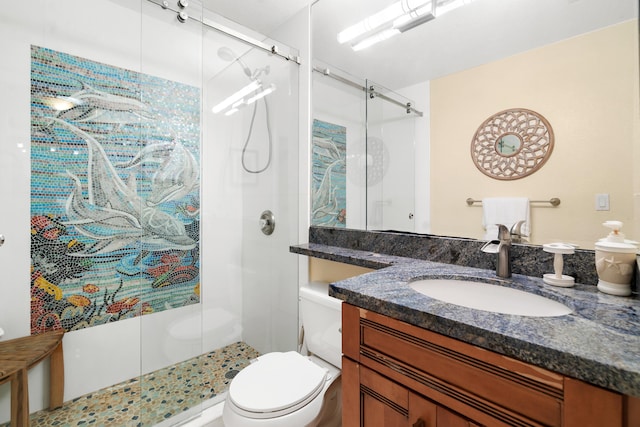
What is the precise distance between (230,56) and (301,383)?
1.97 metres

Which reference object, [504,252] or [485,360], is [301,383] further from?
[504,252]

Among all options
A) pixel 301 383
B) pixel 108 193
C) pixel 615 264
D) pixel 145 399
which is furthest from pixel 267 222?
pixel 615 264

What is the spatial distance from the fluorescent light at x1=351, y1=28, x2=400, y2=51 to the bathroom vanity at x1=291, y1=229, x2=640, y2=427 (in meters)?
1.30

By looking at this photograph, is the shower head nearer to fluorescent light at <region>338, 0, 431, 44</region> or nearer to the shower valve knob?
fluorescent light at <region>338, 0, 431, 44</region>

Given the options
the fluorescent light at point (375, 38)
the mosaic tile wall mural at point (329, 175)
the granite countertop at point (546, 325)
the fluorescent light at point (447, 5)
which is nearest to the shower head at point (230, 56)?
the mosaic tile wall mural at point (329, 175)

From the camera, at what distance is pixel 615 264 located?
0.80 meters

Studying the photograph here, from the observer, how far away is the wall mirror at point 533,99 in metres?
0.89

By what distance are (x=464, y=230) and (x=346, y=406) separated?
2.71 feet

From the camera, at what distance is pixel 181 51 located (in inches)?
71.7

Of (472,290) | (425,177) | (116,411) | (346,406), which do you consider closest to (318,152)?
(425,177)

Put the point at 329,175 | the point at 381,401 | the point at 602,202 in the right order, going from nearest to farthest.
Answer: the point at 381,401 → the point at 602,202 → the point at 329,175

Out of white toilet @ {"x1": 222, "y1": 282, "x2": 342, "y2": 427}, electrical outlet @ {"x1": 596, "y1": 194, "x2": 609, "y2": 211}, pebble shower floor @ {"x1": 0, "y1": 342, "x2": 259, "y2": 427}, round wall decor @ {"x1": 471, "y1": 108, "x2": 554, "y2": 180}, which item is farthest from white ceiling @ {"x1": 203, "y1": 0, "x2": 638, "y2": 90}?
pebble shower floor @ {"x1": 0, "y1": 342, "x2": 259, "y2": 427}

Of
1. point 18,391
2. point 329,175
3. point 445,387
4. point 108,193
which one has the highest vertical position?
point 329,175

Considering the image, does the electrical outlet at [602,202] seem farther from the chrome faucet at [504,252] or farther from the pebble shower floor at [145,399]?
the pebble shower floor at [145,399]
